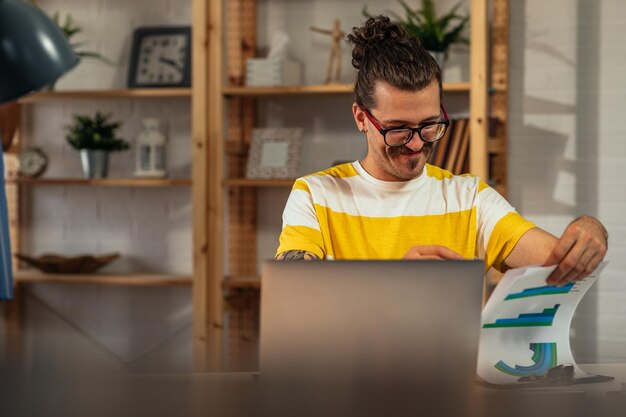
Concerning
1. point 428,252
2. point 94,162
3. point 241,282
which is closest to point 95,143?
point 94,162

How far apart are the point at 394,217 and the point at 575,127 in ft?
6.48

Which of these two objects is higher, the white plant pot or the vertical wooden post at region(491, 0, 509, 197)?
the vertical wooden post at region(491, 0, 509, 197)

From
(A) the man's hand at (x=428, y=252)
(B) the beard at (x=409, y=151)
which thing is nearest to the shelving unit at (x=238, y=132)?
(B) the beard at (x=409, y=151)

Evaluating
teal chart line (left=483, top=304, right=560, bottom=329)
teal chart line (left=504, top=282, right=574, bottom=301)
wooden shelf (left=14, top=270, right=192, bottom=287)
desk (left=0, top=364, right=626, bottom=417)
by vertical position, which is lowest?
wooden shelf (left=14, top=270, right=192, bottom=287)

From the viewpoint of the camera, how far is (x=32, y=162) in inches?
153

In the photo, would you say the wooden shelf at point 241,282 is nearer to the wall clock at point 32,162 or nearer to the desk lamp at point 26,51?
the wall clock at point 32,162

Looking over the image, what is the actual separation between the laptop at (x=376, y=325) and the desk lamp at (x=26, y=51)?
393 mm

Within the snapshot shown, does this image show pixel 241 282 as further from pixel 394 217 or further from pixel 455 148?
pixel 394 217

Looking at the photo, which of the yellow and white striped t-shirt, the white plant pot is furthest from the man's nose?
the white plant pot

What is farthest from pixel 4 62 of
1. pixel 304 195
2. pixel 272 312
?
pixel 304 195

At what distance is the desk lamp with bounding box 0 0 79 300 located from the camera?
1092 mm

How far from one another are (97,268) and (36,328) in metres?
0.58

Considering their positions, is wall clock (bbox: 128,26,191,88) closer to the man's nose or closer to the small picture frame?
the small picture frame

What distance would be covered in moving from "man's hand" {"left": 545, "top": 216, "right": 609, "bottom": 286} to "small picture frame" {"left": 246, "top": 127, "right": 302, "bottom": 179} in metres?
2.17
